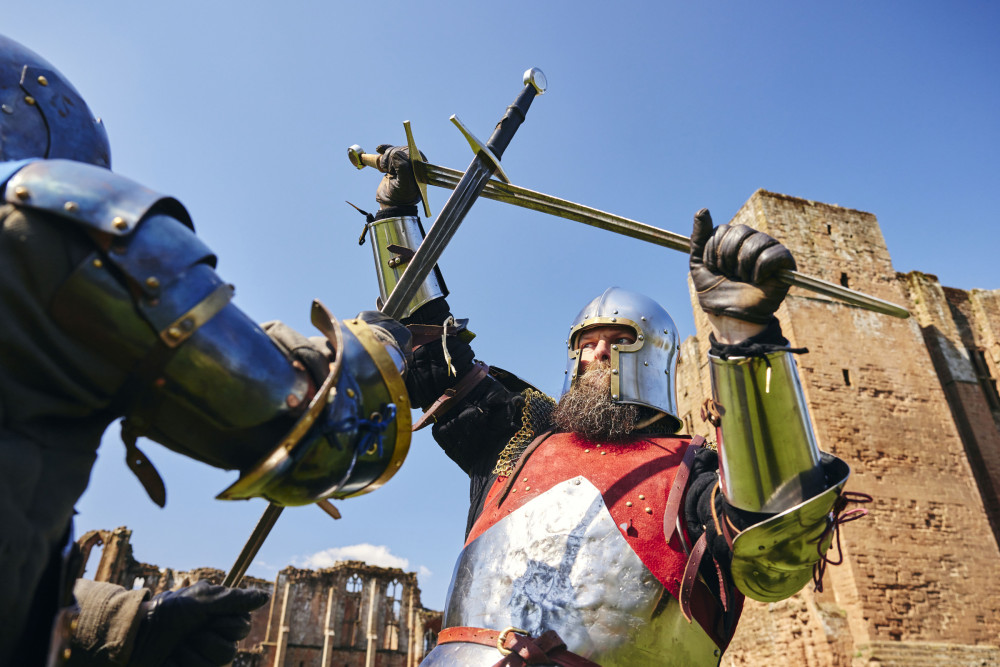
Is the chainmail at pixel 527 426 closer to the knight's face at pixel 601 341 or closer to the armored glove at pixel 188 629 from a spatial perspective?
the knight's face at pixel 601 341

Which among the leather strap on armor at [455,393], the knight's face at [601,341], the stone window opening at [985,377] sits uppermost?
the stone window opening at [985,377]

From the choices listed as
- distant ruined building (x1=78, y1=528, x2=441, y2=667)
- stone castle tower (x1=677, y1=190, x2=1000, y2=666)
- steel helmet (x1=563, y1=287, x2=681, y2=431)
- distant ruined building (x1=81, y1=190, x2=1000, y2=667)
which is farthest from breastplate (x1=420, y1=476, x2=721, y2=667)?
distant ruined building (x1=78, y1=528, x2=441, y2=667)

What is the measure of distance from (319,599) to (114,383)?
31.5m

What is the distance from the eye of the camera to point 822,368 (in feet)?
38.3

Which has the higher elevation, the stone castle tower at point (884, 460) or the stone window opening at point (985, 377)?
the stone window opening at point (985, 377)

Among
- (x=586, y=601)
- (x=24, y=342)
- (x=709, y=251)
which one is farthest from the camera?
(x=586, y=601)

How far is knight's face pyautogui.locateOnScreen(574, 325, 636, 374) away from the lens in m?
3.04

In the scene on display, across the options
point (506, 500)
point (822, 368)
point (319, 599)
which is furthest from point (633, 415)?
point (319, 599)

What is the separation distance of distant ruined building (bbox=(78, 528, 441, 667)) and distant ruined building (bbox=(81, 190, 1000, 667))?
20.7m

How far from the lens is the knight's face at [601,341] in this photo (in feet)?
9.96

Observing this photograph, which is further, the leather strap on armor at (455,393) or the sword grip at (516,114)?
the leather strap on armor at (455,393)

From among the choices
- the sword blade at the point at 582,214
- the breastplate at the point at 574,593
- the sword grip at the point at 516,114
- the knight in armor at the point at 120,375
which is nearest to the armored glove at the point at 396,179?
the sword blade at the point at 582,214

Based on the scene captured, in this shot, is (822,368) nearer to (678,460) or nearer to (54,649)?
(678,460)

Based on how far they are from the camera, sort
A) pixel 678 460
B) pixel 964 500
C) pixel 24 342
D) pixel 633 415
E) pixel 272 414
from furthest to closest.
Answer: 1. pixel 964 500
2. pixel 633 415
3. pixel 678 460
4. pixel 272 414
5. pixel 24 342
